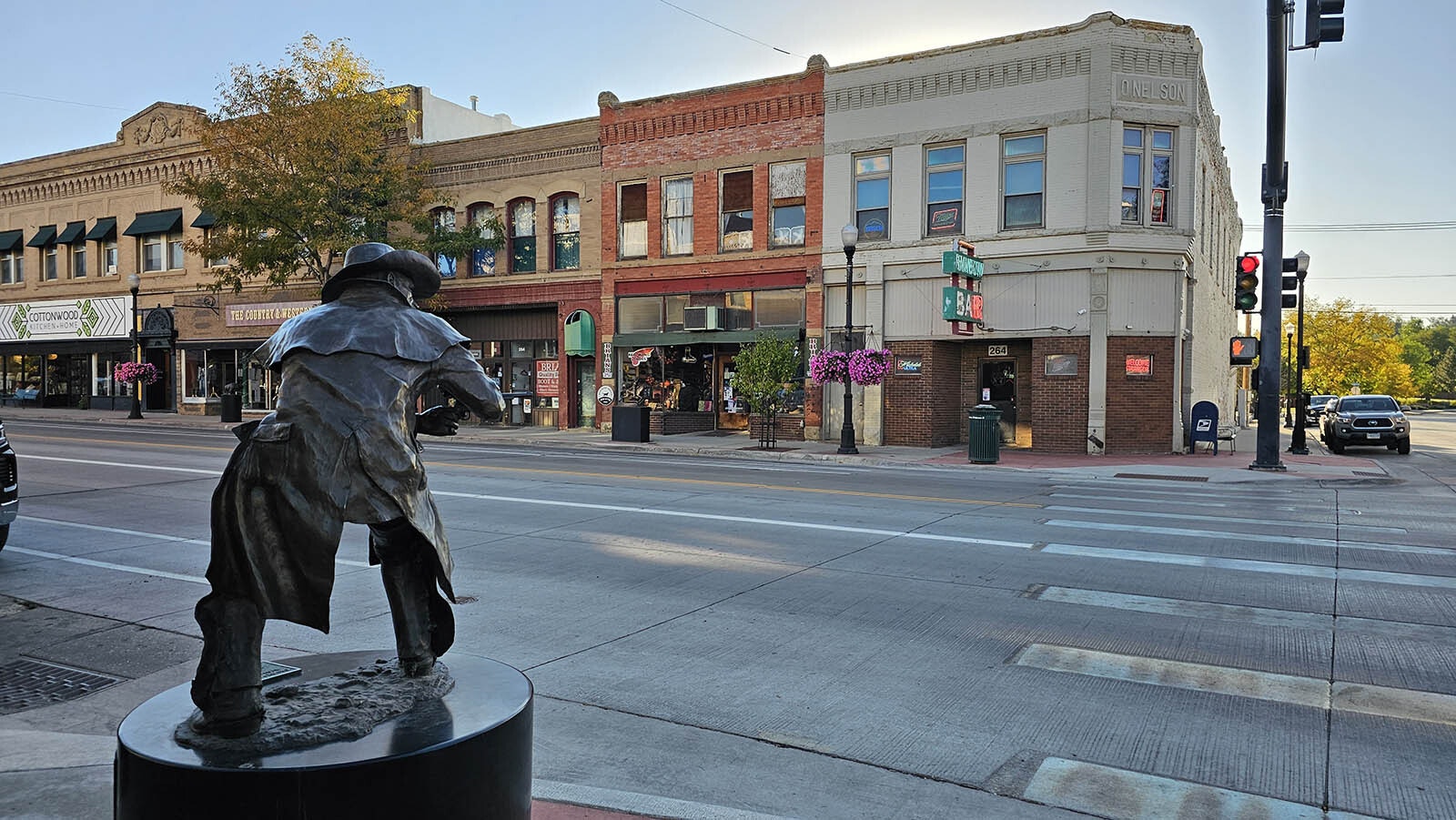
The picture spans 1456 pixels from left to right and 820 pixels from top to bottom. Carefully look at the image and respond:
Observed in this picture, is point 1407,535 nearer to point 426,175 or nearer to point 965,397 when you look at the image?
point 965,397

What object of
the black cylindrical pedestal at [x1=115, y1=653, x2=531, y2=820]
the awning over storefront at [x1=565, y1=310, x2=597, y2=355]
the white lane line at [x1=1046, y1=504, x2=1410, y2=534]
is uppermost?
the awning over storefront at [x1=565, y1=310, x2=597, y2=355]

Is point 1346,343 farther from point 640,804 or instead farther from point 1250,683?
point 640,804

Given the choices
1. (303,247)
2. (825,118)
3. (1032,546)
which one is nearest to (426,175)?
(303,247)

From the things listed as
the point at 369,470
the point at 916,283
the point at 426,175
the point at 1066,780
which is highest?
the point at 426,175

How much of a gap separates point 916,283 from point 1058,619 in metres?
19.3

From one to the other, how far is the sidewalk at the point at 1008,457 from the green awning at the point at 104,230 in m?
16.1

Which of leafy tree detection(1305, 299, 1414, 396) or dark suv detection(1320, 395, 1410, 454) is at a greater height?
leafy tree detection(1305, 299, 1414, 396)

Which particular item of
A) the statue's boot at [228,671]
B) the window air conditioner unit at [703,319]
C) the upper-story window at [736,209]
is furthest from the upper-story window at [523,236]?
the statue's boot at [228,671]

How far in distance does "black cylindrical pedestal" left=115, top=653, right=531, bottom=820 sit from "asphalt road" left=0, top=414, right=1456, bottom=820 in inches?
30.4

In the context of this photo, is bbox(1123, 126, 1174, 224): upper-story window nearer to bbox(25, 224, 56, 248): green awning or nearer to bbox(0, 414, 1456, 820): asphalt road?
bbox(0, 414, 1456, 820): asphalt road

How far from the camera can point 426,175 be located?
32.8m

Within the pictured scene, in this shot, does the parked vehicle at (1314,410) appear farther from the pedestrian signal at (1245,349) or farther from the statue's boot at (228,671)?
the statue's boot at (228,671)

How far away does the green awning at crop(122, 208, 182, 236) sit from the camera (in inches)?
1523

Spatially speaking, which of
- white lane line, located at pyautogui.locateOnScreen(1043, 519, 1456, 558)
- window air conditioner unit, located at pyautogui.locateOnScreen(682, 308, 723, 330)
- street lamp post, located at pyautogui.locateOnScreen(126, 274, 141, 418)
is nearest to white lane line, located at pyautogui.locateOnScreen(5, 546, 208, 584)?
white lane line, located at pyautogui.locateOnScreen(1043, 519, 1456, 558)
